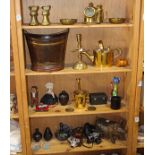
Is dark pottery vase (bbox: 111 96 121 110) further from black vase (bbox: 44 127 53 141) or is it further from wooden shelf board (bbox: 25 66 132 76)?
black vase (bbox: 44 127 53 141)

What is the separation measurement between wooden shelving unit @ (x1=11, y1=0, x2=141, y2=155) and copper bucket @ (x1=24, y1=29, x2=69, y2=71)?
51mm

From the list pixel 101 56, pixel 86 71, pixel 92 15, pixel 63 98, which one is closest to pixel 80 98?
pixel 63 98

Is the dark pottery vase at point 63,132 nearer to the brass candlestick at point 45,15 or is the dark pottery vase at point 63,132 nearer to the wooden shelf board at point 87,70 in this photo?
the wooden shelf board at point 87,70

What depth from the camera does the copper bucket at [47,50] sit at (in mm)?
1673

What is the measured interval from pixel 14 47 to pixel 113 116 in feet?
3.45

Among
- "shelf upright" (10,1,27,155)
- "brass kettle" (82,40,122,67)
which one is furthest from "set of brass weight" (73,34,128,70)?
"shelf upright" (10,1,27,155)

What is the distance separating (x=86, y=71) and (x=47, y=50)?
31 centimetres

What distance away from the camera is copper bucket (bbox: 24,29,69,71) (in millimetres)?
1673

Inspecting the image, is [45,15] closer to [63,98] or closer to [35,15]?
[35,15]

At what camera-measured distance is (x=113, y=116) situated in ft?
7.13

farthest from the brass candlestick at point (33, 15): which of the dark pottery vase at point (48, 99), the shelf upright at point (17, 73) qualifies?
the dark pottery vase at point (48, 99)

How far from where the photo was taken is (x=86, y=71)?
178 centimetres
